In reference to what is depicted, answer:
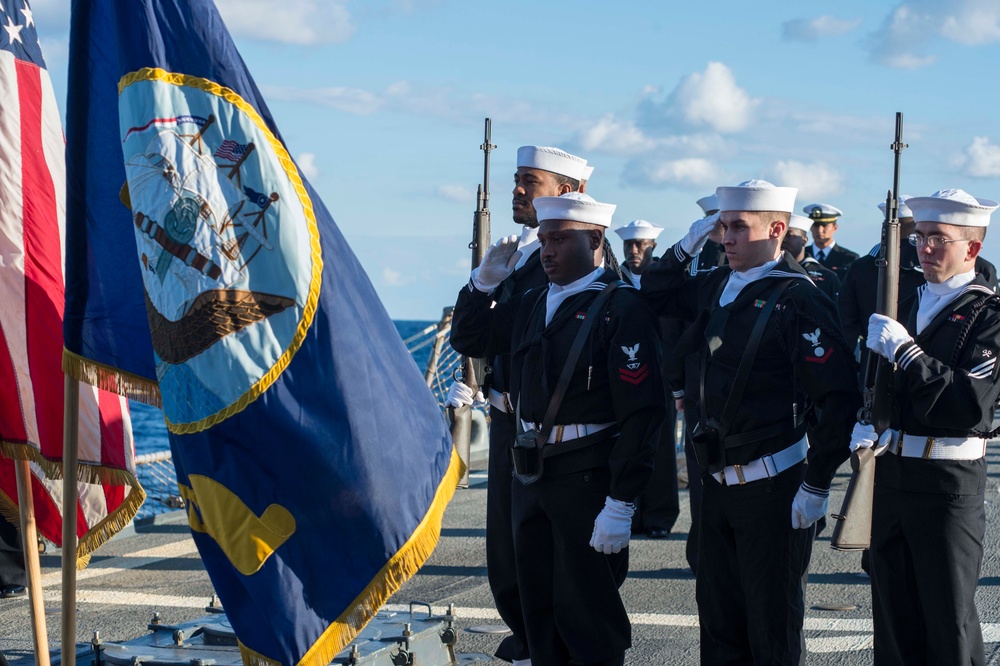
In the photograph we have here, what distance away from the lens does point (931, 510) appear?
4.88m

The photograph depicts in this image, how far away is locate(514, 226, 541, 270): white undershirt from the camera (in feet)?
20.9

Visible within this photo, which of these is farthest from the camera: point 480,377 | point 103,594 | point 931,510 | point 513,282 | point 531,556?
point 103,594

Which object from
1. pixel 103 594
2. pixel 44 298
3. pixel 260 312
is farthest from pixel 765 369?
pixel 103 594

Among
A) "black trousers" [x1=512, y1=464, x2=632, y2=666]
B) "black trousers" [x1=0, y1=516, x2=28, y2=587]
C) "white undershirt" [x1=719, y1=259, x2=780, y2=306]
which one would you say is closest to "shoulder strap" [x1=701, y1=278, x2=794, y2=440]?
"white undershirt" [x1=719, y1=259, x2=780, y2=306]

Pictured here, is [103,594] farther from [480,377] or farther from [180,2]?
[180,2]

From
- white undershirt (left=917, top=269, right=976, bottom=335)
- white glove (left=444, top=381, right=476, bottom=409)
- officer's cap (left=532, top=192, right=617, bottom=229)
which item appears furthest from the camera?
white glove (left=444, top=381, right=476, bottom=409)

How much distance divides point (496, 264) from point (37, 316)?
1.99 metres

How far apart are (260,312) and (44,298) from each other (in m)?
1.40

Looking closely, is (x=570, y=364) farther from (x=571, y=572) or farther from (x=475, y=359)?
(x=475, y=359)

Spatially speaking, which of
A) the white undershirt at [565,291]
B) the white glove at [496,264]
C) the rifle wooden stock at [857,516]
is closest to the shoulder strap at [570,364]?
the white undershirt at [565,291]

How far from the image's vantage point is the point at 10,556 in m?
7.91

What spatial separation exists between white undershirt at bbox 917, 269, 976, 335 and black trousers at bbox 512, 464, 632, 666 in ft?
4.62

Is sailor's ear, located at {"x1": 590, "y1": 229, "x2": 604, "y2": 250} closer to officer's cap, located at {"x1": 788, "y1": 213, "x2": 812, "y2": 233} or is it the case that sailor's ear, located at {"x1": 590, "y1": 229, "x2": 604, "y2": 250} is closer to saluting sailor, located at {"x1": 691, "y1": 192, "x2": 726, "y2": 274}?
saluting sailor, located at {"x1": 691, "y1": 192, "x2": 726, "y2": 274}

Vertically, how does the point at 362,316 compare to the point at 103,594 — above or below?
above
